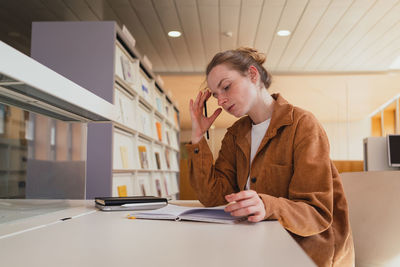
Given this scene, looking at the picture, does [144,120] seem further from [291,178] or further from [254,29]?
[291,178]

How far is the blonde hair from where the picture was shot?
1.41 meters

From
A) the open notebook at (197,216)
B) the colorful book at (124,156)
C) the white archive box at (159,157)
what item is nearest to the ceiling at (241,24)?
the white archive box at (159,157)

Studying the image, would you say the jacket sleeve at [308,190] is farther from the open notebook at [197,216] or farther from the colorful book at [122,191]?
the colorful book at [122,191]

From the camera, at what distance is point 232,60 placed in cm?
141

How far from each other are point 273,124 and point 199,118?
1.18 ft

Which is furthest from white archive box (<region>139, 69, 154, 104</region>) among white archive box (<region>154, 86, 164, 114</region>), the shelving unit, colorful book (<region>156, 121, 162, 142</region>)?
colorful book (<region>156, 121, 162, 142</region>)

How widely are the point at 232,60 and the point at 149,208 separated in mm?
624

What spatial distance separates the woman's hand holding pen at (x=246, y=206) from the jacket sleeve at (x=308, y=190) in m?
0.03

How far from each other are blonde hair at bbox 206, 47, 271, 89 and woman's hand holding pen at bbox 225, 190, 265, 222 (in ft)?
2.13

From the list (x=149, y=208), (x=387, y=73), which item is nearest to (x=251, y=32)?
(x=387, y=73)

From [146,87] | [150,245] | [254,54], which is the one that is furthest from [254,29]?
[150,245]

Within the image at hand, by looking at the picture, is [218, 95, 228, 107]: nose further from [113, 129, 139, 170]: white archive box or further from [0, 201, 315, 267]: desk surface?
[113, 129, 139, 170]: white archive box

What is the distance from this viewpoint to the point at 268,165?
1238 mm

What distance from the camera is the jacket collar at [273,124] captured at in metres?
1.24
